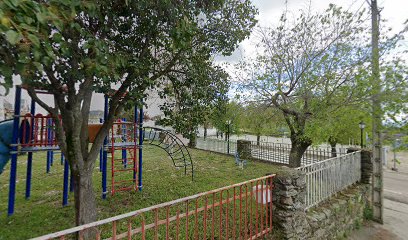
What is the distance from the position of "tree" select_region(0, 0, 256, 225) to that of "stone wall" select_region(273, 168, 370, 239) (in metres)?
2.96

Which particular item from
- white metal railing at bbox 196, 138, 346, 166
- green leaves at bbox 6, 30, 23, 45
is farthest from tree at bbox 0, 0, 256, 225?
white metal railing at bbox 196, 138, 346, 166

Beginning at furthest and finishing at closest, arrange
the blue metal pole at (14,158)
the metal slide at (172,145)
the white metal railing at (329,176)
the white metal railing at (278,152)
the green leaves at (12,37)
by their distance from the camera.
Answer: the white metal railing at (278,152) < the metal slide at (172,145) < the white metal railing at (329,176) < the blue metal pole at (14,158) < the green leaves at (12,37)

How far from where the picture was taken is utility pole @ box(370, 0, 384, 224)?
550 cm

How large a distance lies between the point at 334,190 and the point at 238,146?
7789mm

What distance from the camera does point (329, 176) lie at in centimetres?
544

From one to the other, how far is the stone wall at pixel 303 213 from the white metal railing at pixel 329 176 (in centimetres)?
22

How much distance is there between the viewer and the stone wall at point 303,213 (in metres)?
3.72

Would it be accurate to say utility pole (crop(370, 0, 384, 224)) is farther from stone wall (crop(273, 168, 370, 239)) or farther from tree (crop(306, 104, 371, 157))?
stone wall (crop(273, 168, 370, 239))

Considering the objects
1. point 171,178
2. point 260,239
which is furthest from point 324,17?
point 171,178

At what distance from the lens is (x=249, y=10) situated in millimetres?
4516

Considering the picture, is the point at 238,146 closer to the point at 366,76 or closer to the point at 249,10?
the point at 366,76

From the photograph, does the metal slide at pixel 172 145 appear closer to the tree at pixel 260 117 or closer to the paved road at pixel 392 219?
the tree at pixel 260 117

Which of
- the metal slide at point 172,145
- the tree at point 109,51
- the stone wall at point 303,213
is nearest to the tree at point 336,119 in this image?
the stone wall at point 303,213

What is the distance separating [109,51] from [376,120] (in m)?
6.83
